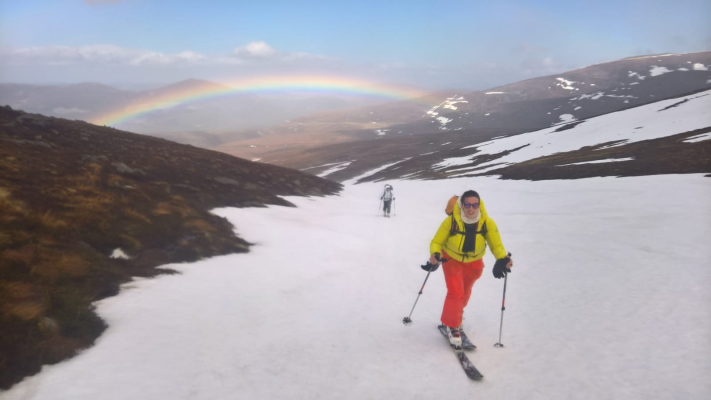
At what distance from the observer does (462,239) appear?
738cm

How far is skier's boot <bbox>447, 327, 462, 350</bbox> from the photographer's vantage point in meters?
7.45

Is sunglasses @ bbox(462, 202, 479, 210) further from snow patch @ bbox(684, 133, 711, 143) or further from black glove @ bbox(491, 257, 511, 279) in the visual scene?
snow patch @ bbox(684, 133, 711, 143)

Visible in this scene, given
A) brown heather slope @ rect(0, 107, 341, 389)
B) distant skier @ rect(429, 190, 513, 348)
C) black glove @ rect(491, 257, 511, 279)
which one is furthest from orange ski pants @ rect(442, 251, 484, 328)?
brown heather slope @ rect(0, 107, 341, 389)

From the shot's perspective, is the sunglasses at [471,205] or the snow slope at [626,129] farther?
the snow slope at [626,129]

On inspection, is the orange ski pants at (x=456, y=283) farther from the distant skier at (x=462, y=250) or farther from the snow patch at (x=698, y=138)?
the snow patch at (x=698, y=138)

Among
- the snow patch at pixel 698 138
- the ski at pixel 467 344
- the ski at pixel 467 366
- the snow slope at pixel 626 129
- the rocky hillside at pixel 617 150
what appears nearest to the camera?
the ski at pixel 467 366

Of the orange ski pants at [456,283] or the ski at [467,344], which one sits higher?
the orange ski pants at [456,283]

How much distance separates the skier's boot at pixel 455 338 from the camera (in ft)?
24.5

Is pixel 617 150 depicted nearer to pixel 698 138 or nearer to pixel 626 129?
pixel 698 138

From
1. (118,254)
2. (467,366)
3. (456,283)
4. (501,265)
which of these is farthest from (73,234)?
(501,265)

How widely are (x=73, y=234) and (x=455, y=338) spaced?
10.1m

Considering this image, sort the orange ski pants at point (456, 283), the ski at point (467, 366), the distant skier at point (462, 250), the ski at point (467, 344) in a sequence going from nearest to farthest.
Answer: the ski at point (467, 366) → the distant skier at point (462, 250) → the orange ski pants at point (456, 283) → the ski at point (467, 344)

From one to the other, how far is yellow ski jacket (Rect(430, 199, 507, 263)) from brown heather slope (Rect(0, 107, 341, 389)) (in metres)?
6.81

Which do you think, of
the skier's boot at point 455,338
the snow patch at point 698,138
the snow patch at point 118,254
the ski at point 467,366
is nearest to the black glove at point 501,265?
the skier's boot at point 455,338
